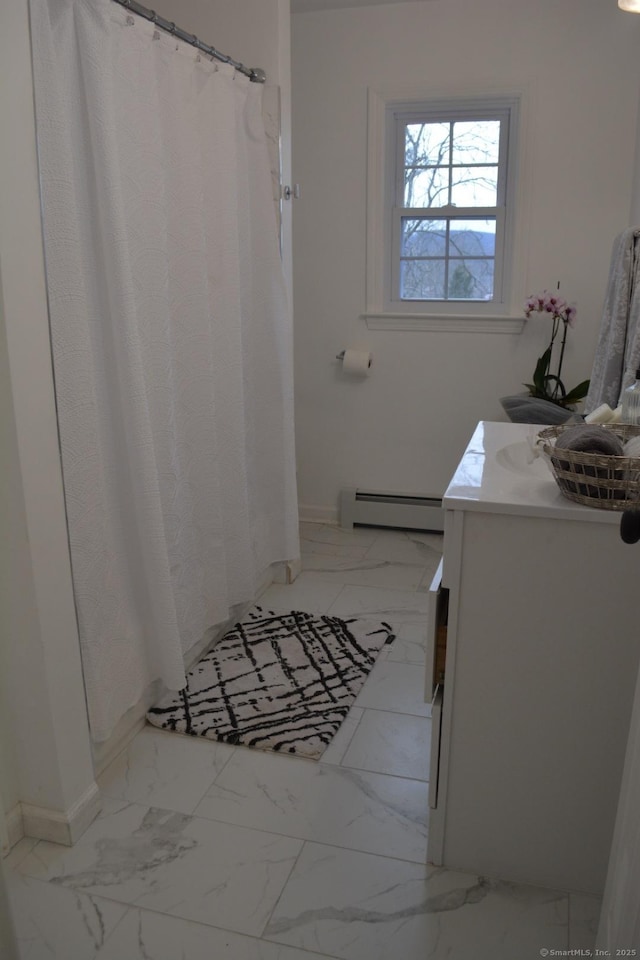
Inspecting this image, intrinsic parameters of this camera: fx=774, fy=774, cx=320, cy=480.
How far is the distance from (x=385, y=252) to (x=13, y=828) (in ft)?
9.37

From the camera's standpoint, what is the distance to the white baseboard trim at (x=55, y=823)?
1767 millimetres

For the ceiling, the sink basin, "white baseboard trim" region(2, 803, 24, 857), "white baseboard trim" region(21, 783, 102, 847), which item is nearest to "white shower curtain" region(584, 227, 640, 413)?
the sink basin

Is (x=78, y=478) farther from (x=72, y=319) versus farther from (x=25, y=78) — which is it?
(x=25, y=78)

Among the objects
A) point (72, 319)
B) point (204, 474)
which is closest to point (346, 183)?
point (204, 474)

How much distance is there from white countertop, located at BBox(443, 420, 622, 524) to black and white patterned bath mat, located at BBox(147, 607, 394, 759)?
92 cm

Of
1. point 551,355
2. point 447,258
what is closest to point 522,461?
point 551,355

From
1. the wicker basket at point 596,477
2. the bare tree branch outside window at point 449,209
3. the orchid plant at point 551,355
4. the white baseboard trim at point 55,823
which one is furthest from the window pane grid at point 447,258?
the white baseboard trim at point 55,823

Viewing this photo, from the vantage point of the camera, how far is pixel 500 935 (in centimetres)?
154

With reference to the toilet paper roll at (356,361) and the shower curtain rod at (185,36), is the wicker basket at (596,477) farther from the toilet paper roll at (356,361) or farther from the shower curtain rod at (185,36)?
the toilet paper roll at (356,361)

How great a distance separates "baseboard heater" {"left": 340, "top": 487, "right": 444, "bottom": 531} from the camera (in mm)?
3832

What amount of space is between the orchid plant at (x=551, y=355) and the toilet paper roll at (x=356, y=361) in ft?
2.46

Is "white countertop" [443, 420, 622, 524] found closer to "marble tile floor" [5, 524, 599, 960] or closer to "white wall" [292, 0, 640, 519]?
"marble tile floor" [5, 524, 599, 960]

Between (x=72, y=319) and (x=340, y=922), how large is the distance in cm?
137

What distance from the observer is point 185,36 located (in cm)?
217
